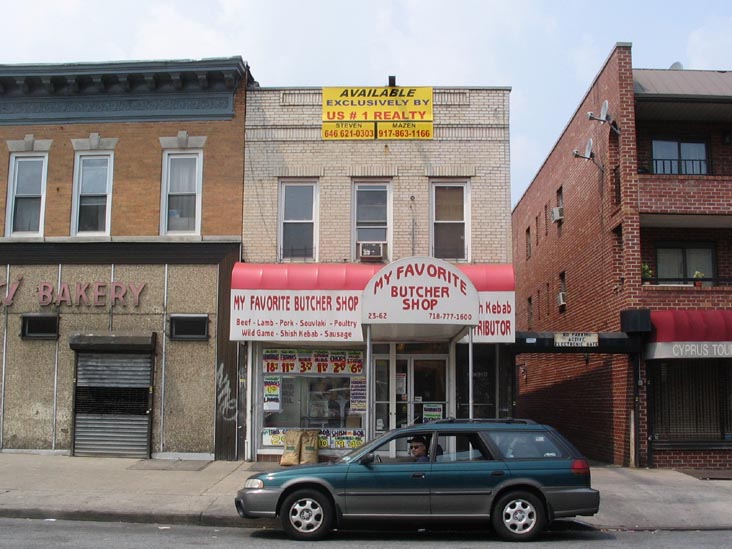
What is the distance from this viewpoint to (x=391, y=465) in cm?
962

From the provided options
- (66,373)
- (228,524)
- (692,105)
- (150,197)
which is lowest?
(228,524)

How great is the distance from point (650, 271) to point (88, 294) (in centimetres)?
1209

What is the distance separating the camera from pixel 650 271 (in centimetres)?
1727

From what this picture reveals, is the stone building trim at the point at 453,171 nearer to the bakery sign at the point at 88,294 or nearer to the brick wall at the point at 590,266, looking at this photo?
the brick wall at the point at 590,266

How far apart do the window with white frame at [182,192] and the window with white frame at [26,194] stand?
103 inches

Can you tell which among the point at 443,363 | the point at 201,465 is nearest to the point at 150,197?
the point at 201,465

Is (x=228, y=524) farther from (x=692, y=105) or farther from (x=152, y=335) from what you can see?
(x=692, y=105)

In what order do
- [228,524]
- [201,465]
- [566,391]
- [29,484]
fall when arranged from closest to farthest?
[228,524] < [29,484] < [201,465] < [566,391]

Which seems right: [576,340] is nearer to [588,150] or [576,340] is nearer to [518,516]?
[588,150]

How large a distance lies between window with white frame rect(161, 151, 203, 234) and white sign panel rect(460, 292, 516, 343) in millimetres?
6009

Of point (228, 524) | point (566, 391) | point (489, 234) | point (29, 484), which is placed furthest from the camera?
point (566, 391)

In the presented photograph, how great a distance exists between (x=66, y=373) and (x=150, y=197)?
3.96 metres

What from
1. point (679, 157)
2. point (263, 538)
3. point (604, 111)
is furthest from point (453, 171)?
point (263, 538)

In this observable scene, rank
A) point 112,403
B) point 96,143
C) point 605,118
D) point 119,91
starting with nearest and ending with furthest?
point 112,403 → point 96,143 → point 119,91 → point 605,118
